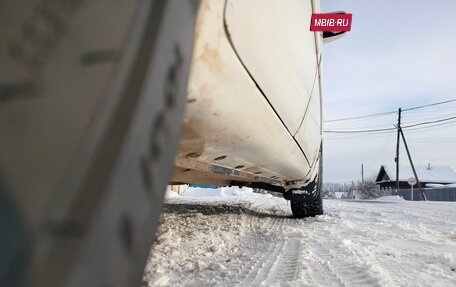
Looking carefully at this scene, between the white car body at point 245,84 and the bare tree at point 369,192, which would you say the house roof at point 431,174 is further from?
the white car body at point 245,84

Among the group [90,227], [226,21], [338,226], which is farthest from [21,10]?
[338,226]

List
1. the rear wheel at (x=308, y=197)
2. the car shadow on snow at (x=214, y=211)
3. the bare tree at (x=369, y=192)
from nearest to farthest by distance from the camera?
the rear wheel at (x=308, y=197)
the car shadow on snow at (x=214, y=211)
the bare tree at (x=369, y=192)

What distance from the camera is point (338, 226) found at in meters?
5.01

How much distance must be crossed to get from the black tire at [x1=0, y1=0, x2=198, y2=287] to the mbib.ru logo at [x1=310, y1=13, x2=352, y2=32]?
1511 millimetres

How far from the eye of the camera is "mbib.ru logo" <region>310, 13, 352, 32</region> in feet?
6.81

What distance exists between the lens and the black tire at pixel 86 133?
1.64ft

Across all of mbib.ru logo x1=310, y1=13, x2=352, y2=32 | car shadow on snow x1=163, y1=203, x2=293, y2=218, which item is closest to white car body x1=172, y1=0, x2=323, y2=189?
mbib.ru logo x1=310, y1=13, x2=352, y2=32

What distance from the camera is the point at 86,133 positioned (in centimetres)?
58

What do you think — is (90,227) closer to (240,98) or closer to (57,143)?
(57,143)

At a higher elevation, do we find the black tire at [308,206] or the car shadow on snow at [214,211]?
the black tire at [308,206]

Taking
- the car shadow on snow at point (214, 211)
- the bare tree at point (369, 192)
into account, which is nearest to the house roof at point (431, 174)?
the bare tree at point (369, 192)

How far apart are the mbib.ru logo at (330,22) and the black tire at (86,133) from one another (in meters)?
1.51

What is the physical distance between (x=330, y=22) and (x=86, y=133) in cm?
179

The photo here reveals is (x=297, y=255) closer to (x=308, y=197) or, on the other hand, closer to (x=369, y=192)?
(x=308, y=197)
